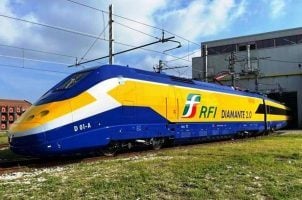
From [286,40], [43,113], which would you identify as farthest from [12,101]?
[286,40]

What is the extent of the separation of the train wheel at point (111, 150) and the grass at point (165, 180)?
113 inches

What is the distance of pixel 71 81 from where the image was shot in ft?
51.2

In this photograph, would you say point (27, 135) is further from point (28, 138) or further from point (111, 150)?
point (111, 150)

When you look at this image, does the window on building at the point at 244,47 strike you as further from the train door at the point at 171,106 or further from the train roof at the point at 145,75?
the train door at the point at 171,106

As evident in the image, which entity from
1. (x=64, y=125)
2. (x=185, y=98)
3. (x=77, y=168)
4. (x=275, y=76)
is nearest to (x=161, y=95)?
(x=185, y=98)

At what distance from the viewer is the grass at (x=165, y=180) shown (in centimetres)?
890

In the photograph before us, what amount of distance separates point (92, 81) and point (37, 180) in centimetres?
537

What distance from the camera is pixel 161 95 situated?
1928cm

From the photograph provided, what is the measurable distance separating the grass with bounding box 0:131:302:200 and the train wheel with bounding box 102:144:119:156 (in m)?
2.86

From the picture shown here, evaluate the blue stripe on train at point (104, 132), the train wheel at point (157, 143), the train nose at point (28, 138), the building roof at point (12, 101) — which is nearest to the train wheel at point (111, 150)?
the blue stripe on train at point (104, 132)

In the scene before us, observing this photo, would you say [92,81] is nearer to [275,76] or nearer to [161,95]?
[161,95]

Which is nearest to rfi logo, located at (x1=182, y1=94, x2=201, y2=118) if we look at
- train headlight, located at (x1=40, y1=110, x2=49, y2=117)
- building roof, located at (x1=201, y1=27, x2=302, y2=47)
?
train headlight, located at (x1=40, y1=110, x2=49, y2=117)

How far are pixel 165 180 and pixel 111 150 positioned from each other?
6.64 meters

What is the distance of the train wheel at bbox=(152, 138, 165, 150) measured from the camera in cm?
1883
